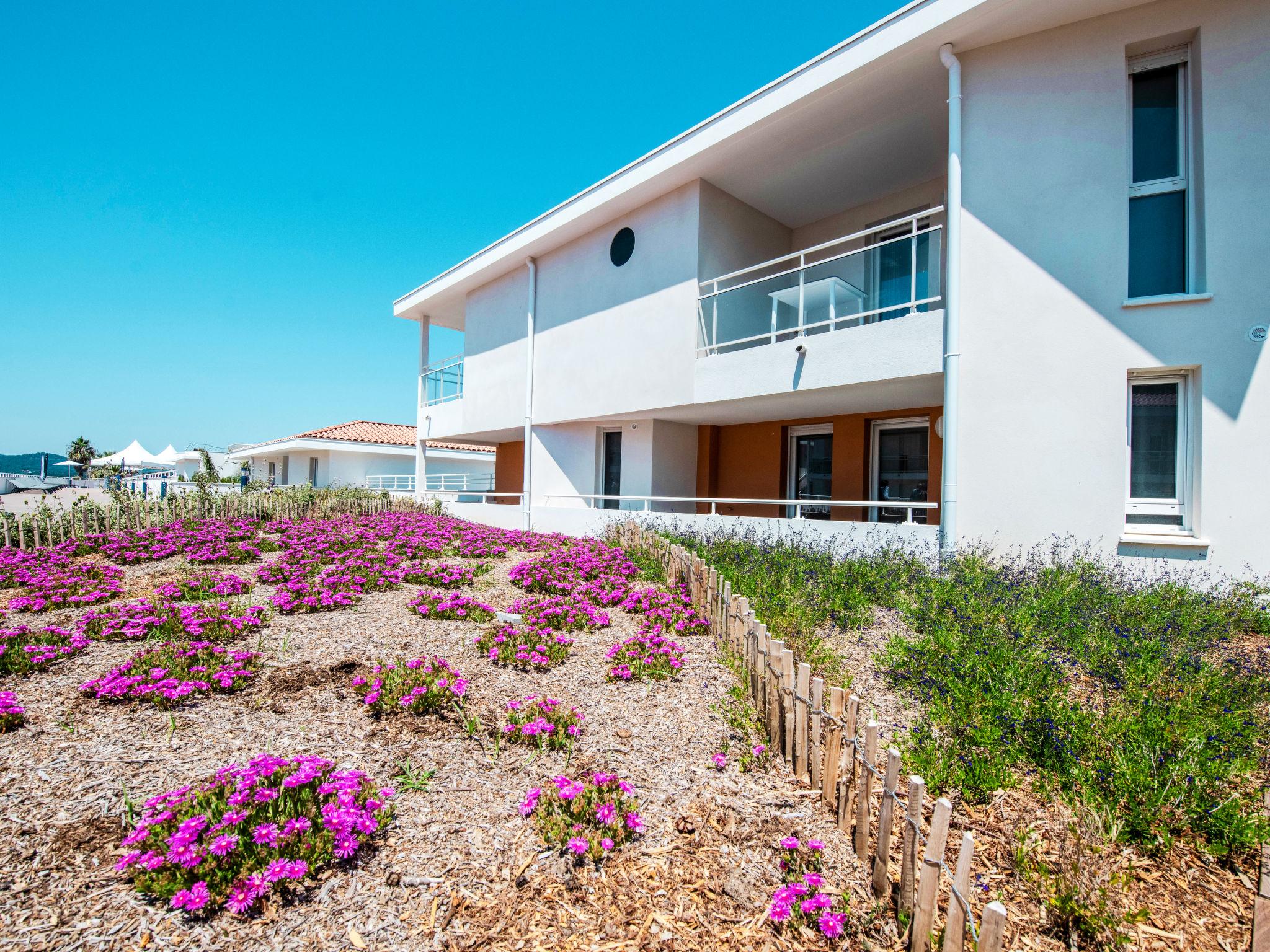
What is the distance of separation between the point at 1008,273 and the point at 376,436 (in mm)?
30212

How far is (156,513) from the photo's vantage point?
11.8 m

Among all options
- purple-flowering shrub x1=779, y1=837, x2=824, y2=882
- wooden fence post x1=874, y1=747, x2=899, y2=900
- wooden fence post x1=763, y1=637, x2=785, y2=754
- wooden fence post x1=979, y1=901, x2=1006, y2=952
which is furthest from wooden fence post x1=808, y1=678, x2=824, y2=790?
wooden fence post x1=979, y1=901, x2=1006, y2=952

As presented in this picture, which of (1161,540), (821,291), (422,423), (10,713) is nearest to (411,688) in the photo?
(10,713)

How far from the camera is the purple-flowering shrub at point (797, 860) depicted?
103 inches

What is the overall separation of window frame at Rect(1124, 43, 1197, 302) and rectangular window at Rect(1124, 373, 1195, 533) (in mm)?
1085

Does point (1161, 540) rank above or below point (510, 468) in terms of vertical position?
below

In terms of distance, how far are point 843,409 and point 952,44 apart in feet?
18.4

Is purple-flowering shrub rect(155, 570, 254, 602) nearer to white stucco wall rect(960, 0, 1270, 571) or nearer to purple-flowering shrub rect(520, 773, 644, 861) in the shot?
purple-flowering shrub rect(520, 773, 644, 861)

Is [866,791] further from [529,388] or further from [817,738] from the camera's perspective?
[529,388]

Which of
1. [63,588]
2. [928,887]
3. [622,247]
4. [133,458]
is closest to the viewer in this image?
[928,887]

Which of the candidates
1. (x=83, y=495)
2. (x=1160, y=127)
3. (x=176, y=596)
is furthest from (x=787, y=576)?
(x=83, y=495)

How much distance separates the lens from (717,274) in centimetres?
1191

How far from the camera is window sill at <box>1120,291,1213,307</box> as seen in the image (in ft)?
22.7

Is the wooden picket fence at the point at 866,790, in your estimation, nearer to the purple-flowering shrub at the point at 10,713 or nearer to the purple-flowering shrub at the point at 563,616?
the purple-flowering shrub at the point at 563,616
